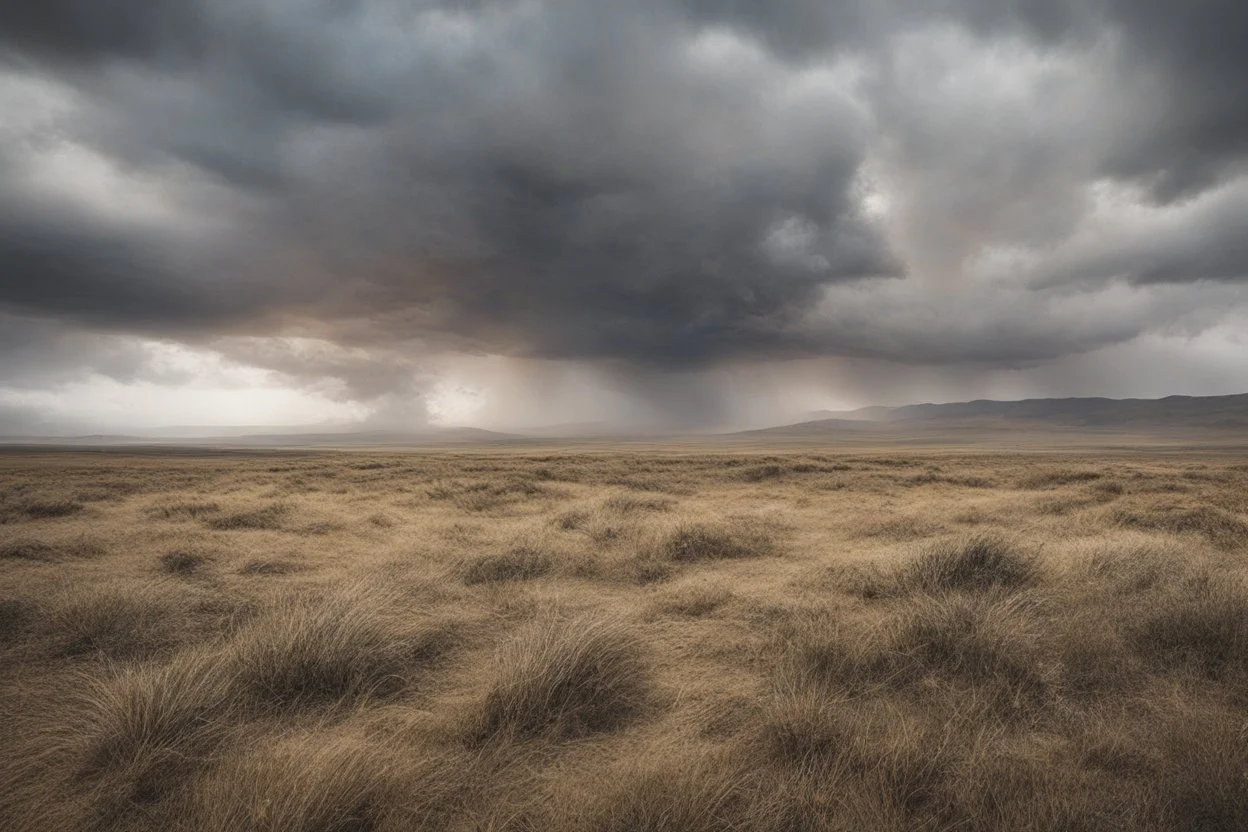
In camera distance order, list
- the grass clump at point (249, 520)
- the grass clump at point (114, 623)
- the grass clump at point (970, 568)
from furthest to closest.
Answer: the grass clump at point (249, 520) → the grass clump at point (970, 568) → the grass clump at point (114, 623)

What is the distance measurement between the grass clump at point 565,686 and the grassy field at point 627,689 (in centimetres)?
3

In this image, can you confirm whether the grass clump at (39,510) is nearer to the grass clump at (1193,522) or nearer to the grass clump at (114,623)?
the grass clump at (114,623)

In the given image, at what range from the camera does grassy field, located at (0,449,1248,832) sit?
148 inches

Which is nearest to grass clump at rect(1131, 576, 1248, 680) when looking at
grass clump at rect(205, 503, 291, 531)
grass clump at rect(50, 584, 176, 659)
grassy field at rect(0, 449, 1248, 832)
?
grassy field at rect(0, 449, 1248, 832)

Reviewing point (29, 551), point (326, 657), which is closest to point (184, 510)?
point (29, 551)

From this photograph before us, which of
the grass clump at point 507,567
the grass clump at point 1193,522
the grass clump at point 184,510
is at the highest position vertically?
the grass clump at point 184,510

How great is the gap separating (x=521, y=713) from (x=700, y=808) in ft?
6.35

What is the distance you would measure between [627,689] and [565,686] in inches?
24.3

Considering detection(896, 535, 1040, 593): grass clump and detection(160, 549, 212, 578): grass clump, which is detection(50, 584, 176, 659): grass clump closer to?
detection(160, 549, 212, 578): grass clump

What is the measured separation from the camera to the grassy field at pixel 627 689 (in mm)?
3768

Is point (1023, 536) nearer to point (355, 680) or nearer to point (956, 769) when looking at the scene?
point (956, 769)

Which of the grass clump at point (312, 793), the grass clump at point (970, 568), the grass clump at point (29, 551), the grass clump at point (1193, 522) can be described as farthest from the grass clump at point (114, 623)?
the grass clump at point (1193, 522)

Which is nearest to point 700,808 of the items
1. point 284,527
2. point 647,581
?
point 647,581

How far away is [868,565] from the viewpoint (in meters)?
10.6
